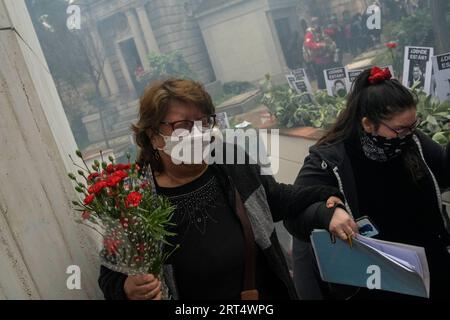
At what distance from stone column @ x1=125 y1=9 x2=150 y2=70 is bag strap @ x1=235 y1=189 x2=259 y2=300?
42.7ft

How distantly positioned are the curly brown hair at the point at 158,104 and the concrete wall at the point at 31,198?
0.96 feet

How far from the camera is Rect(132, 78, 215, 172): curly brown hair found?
137cm

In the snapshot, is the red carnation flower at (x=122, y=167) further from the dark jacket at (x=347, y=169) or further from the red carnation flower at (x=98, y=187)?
the dark jacket at (x=347, y=169)

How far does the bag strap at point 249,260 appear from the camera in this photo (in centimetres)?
135

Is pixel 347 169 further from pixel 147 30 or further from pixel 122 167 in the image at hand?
pixel 147 30

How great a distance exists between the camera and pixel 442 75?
2.82m

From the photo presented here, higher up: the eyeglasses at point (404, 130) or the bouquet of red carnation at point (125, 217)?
the bouquet of red carnation at point (125, 217)

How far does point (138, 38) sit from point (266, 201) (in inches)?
525

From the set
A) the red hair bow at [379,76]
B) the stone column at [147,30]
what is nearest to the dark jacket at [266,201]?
the red hair bow at [379,76]

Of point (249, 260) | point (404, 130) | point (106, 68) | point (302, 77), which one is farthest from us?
point (106, 68)

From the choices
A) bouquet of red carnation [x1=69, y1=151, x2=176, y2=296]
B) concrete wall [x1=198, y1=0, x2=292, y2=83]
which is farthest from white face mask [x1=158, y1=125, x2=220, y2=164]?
concrete wall [x1=198, y1=0, x2=292, y2=83]

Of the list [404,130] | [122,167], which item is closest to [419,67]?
[404,130]

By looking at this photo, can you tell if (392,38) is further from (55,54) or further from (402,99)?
(55,54)
